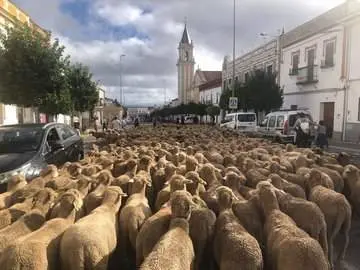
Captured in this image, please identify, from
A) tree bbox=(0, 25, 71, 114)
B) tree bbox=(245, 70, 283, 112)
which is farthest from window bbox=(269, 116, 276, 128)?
tree bbox=(245, 70, 283, 112)

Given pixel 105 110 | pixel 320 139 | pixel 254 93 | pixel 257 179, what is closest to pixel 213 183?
pixel 257 179

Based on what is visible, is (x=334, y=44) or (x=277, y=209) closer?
(x=277, y=209)

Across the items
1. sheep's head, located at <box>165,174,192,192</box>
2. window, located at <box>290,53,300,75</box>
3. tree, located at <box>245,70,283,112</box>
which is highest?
window, located at <box>290,53,300,75</box>

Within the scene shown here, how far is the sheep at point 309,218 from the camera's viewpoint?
15.8 ft

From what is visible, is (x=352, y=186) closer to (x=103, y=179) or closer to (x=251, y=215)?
(x=251, y=215)

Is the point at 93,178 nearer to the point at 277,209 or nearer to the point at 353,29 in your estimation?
the point at 277,209

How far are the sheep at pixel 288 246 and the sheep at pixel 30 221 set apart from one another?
247cm

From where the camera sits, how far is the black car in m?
7.77

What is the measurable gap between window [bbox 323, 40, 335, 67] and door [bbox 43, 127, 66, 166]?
25165 millimetres

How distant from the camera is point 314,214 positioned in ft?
16.0

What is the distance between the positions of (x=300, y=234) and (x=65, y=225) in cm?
236

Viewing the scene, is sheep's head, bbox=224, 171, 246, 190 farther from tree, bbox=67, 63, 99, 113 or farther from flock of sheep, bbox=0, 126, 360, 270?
tree, bbox=67, 63, 99, 113

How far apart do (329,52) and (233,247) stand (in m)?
29.9

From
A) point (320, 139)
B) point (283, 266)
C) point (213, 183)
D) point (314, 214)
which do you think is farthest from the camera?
point (320, 139)
